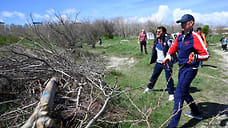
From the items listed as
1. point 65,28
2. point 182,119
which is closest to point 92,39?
point 65,28

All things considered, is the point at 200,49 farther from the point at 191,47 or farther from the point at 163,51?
the point at 163,51

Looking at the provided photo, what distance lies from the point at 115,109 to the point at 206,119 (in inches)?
68.7

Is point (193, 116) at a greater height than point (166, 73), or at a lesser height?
lesser

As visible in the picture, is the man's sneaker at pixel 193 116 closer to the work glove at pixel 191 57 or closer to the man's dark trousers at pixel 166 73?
the man's dark trousers at pixel 166 73

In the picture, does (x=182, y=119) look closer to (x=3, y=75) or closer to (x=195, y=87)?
(x=195, y=87)

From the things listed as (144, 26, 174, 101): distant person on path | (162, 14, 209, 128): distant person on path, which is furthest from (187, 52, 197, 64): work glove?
(144, 26, 174, 101): distant person on path

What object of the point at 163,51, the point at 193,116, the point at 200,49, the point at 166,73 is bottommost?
the point at 193,116

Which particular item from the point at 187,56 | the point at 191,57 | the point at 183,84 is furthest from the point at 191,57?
the point at 183,84


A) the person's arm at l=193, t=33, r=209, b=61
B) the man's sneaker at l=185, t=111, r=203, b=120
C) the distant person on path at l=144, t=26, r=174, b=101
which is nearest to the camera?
the person's arm at l=193, t=33, r=209, b=61

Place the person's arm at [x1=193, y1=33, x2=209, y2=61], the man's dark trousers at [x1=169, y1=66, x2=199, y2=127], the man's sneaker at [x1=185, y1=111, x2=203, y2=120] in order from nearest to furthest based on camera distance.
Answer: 1. the person's arm at [x1=193, y1=33, x2=209, y2=61]
2. the man's dark trousers at [x1=169, y1=66, x2=199, y2=127]
3. the man's sneaker at [x1=185, y1=111, x2=203, y2=120]

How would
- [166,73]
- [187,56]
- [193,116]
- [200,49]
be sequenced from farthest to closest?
1. [166,73]
2. [193,116]
3. [187,56]
4. [200,49]

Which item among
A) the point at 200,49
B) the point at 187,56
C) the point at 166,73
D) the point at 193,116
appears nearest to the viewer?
the point at 200,49

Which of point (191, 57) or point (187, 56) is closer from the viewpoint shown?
point (191, 57)

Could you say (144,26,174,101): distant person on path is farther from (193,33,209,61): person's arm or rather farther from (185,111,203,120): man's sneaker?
(193,33,209,61): person's arm
